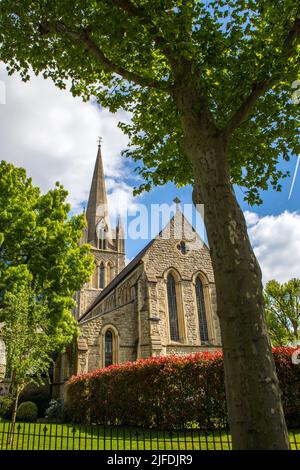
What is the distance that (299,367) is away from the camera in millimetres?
11156

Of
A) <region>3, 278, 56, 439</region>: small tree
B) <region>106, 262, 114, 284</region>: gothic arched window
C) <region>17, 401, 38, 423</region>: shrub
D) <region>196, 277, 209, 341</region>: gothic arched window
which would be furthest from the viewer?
<region>106, 262, 114, 284</region>: gothic arched window

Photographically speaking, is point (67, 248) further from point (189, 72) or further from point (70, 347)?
point (189, 72)

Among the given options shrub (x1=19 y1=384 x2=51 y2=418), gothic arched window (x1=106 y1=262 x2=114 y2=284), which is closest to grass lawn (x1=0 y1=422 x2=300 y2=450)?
shrub (x1=19 y1=384 x2=51 y2=418)

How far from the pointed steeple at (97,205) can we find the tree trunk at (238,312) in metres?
42.9

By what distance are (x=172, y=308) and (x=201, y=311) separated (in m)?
2.15

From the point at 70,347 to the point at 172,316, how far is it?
6.47 metres

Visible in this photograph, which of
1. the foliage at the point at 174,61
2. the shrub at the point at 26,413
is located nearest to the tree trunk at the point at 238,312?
the foliage at the point at 174,61

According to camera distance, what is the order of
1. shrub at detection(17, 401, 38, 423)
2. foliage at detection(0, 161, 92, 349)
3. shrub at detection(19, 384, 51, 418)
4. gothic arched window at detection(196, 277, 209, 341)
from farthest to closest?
gothic arched window at detection(196, 277, 209, 341) → shrub at detection(19, 384, 51, 418) → shrub at detection(17, 401, 38, 423) → foliage at detection(0, 161, 92, 349)

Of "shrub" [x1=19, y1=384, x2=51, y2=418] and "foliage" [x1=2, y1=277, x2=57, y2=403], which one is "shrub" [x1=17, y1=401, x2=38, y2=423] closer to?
"shrub" [x1=19, y1=384, x2=51, y2=418]

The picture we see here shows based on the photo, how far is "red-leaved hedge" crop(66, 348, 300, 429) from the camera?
437 inches

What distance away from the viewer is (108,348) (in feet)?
67.8

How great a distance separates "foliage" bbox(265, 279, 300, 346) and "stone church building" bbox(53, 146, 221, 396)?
54.6ft

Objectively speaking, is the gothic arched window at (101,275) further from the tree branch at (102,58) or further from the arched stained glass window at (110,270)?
the tree branch at (102,58)
